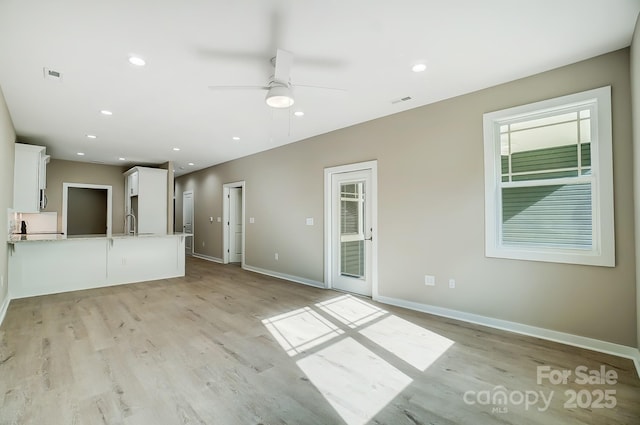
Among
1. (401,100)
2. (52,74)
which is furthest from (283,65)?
(52,74)

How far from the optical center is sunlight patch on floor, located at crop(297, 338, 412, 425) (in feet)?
6.44

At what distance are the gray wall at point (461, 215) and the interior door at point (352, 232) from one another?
0.28 meters

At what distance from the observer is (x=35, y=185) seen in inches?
210

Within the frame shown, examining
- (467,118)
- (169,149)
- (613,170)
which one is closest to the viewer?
(613,170)

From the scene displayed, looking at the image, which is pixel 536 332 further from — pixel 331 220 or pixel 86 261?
pixel 86 261

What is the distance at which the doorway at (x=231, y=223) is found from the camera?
7.88 m

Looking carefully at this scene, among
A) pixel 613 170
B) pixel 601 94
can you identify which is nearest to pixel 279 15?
pixel 601 94

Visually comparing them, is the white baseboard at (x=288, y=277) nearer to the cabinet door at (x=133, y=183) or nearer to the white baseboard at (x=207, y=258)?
the white baseboard at (x=207, y=258)

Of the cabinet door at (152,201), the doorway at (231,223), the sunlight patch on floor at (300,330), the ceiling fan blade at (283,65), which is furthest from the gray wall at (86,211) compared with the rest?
the ceiling fan blade at (283,65)

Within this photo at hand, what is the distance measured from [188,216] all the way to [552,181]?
9.45 meters

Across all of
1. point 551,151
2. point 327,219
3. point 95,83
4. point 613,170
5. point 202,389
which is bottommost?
point 202,389

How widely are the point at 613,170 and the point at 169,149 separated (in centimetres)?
699

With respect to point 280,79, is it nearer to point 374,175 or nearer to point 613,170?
point 374,175

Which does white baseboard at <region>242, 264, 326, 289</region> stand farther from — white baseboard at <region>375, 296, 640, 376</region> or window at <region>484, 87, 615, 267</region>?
window at <region>484, 87, 615, 267</region>
